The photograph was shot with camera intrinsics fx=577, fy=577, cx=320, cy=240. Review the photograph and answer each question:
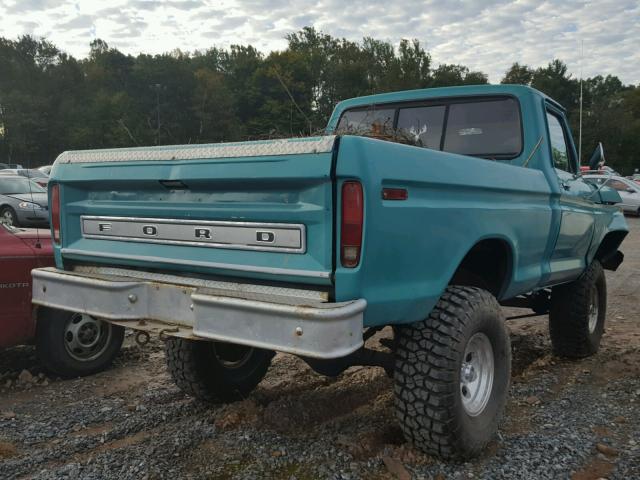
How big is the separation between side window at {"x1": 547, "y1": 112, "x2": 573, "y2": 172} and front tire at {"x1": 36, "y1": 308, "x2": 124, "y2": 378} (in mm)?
3646

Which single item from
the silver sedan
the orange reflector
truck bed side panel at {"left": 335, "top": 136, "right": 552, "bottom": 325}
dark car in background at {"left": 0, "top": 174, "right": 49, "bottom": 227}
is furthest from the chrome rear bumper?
the silver sedan

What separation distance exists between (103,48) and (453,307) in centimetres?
8971

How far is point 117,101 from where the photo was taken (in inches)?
1644

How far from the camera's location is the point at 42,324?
418cm

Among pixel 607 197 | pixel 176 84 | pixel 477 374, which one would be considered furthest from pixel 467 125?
pixel 176 84

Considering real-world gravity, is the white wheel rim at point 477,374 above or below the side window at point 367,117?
below

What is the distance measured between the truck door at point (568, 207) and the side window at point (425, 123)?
2.67 feet

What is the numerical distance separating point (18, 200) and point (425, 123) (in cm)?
1232

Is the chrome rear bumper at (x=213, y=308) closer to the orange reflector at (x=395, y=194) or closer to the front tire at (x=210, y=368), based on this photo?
the orange reflector at (x=395, y=194)

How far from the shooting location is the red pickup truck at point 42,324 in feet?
13.2

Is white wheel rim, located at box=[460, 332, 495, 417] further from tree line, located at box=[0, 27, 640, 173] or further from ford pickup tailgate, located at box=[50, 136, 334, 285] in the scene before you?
tree line, located at box=[0, 27, 640, 173]

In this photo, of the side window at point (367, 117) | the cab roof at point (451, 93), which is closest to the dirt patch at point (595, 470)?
the cab roof at point (451, 93)

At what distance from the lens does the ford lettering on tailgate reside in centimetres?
250

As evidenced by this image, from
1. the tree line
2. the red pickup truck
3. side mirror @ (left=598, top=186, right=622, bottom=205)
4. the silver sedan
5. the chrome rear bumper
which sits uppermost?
the tree line
